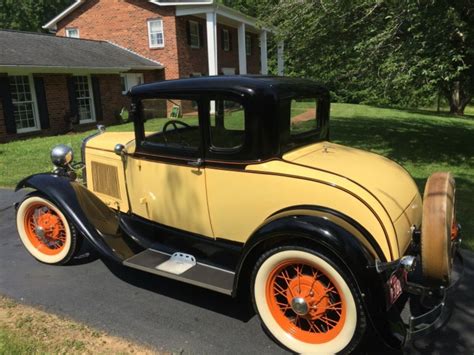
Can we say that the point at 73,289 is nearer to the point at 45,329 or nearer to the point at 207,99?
the point at 45,329

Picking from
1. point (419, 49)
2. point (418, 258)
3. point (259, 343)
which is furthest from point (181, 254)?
point (419, 49)

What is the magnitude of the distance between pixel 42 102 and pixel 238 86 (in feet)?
46.4

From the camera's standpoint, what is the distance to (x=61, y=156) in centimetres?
446

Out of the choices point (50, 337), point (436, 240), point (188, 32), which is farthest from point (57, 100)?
point (436, 240)

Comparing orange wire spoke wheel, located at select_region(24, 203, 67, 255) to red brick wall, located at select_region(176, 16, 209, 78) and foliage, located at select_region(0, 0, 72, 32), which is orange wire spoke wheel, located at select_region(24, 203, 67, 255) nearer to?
red brick wall, located at select_region(176, 16, 209, 78)

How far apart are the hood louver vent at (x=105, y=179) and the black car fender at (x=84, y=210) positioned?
232 millimetres

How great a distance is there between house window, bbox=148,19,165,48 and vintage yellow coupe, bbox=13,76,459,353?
1856 centimetres

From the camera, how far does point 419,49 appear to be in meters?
8.27

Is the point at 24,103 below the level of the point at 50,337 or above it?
above

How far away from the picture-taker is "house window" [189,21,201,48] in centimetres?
2227

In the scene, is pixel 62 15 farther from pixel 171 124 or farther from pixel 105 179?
pixel 171 124

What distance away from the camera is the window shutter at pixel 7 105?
537 inches

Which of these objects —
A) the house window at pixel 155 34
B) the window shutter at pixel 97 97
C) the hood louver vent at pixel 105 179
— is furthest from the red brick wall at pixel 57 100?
the hood louver vent at pixel 105 179

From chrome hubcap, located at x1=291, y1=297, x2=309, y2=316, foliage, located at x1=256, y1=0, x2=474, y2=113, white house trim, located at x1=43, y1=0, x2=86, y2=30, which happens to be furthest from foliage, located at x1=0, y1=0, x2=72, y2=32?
chrome hubcap, located at x1=291, y1=297, x2=309, y2=316
